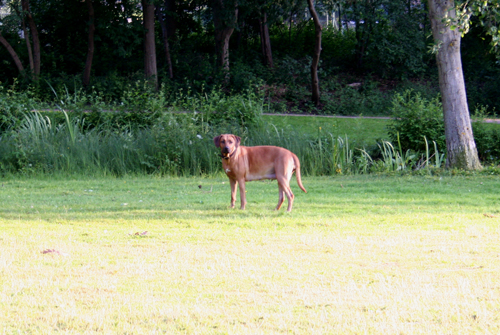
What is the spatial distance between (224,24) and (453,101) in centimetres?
1850

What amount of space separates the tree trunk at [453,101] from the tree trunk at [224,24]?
16.7 m

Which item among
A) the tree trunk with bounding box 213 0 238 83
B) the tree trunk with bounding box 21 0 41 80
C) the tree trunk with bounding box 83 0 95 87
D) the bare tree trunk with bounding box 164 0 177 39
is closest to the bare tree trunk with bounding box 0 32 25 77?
the tree trunk with bounding box 21 0 41 80

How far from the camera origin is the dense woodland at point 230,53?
30.0 m

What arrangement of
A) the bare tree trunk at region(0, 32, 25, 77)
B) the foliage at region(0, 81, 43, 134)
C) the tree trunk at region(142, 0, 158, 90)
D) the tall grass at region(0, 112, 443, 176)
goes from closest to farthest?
the tall grass at region(0, 112, 443, 176)
the foliage at region(0, 81, 43, 134)
the tree trunk at region(142, 0, 158, 90)
the bare tree trunk at region(0, 32, 25, 77)

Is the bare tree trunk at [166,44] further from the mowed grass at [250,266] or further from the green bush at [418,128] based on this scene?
the mowed grass at [250,266]

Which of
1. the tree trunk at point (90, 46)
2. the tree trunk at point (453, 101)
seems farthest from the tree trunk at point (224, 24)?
the tree trunk at point (453, 101)

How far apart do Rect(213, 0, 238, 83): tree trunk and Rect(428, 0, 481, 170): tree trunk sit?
1666 centimetres

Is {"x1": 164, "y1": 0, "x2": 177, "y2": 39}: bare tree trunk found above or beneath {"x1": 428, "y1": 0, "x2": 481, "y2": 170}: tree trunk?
above

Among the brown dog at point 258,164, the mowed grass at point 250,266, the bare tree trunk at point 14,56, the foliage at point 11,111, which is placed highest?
the bare tree trunk at point 14,56

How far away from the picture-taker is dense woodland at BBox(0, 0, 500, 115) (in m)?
30.0

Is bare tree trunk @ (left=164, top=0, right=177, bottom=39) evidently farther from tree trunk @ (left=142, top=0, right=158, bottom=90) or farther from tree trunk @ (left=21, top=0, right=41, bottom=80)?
tree trunk @ (left=21, top=0, right=41, bottom=80)

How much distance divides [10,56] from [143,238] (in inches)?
1172

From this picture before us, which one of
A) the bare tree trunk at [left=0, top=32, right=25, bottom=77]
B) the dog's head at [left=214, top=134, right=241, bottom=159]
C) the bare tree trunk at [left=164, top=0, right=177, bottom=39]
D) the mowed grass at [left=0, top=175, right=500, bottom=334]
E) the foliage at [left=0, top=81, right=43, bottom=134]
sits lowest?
A: the mowed grass at [left=0, top=175, right=500, bottom=334]

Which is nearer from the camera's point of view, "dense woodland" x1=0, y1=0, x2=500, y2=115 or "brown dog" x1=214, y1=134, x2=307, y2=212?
"brown dog" x1=214, y1=134, x2=307, y2=212
